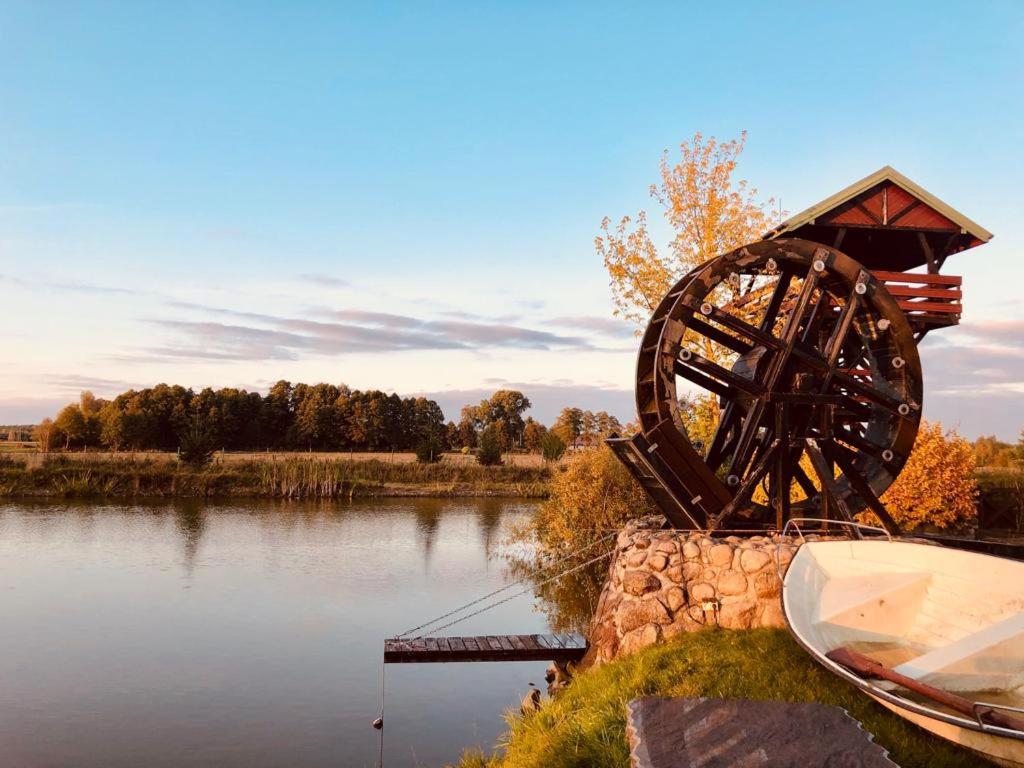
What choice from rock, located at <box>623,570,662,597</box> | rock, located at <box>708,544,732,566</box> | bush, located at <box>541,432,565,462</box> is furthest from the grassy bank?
rock, located at <box>708,544,732,566</box>

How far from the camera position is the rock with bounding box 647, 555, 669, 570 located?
854cm

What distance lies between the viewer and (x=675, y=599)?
27.5 feet

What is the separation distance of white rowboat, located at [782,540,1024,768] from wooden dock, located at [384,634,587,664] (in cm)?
334

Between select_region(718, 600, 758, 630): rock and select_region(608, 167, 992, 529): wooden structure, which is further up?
select_region(608, 167, 992, 529): wooden structure

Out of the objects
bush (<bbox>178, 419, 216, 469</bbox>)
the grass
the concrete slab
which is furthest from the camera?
bush (<bbox>178, 419, 216, 469</bbox>)

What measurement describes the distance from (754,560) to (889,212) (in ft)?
18.0

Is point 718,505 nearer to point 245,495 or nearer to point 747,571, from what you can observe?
point 747,571

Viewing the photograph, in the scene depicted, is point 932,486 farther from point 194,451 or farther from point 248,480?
point 194,451

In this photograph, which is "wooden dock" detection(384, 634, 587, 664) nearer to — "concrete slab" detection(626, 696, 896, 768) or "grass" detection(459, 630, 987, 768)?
"grass" detection(459, 630, 987, 768)

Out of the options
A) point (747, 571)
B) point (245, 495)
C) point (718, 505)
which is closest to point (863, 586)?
point (747, 571)

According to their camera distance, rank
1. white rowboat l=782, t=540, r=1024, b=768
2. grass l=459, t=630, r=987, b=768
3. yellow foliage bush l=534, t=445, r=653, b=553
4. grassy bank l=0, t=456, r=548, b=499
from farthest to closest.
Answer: grassy bank l=0, t=456, r=548, b=499, yellow foliage bush l=534, t=445, r=653, b=553, white rowboat l=782, t=540, r=1024, b=768, grass l=459, t=630, r=987, b=768

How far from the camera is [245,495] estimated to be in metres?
33.2

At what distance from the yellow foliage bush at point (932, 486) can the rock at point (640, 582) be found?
34.5ft

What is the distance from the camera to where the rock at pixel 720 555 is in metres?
8.39
